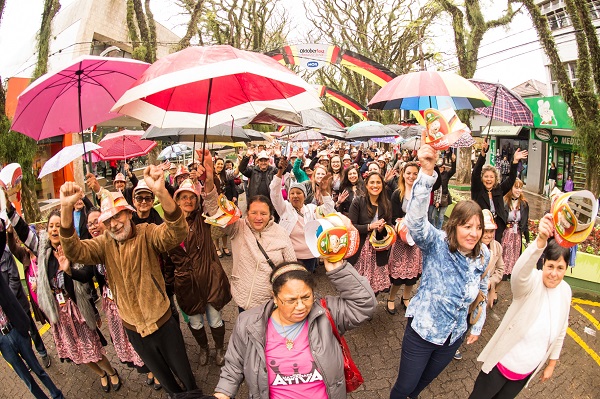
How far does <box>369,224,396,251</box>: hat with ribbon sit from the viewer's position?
13.4ft

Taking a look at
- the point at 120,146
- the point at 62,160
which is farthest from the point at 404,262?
the point at 120,146

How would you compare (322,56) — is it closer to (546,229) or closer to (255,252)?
(255,252)

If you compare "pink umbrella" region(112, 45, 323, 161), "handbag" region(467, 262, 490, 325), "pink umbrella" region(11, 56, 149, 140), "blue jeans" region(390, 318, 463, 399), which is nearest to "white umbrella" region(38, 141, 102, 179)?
"pink umbrella" region(11, 56, 149, 140)

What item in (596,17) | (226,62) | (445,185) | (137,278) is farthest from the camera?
(596,17)

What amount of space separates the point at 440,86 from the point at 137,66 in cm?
300

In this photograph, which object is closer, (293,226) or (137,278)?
(137,278)

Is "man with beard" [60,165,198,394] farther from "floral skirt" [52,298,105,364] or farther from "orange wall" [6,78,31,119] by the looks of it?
"orange wall" [6,78,31,119]

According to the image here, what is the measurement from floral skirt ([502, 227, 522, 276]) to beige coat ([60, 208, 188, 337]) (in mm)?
4285

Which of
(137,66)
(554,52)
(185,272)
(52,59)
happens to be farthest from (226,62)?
(52,59)

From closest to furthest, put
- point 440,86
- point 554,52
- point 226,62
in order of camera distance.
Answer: point 226,62, point 440,86, point 554,52

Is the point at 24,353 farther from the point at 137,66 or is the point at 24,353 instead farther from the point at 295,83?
the point at 295,83

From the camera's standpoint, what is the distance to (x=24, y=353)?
10.1ft

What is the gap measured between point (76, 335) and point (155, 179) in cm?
217

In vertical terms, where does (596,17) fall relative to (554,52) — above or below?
above
